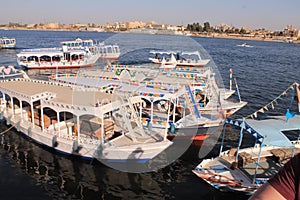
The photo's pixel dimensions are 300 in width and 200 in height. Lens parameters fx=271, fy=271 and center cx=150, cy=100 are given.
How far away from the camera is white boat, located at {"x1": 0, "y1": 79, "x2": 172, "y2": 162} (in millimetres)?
16266

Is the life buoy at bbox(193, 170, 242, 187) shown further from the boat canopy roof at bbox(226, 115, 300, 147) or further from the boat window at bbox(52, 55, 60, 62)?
the boat window at bbox(52, 55, 60, 62)

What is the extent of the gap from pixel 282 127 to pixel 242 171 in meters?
3.44

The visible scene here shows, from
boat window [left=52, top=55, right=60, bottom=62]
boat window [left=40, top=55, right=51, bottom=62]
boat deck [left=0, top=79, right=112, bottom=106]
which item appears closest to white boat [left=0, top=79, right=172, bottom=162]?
boat deck [left=0, top=79, right=112, bottom=106]

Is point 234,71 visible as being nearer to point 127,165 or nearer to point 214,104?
point 214,104

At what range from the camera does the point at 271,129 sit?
48.5 ft

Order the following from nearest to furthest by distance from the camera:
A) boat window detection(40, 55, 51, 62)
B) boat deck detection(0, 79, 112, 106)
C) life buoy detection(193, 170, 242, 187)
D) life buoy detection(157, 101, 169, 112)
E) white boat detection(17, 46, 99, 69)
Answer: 1. life buoy detection(193, 170, 242, 187)
2. boat deck detection(0, 79, 112, 106)
3. life buoy detection(157, 101, 169, 112)
4. white boat detection(17, 46, 99, 69)
5. boat window detection(40, 55, 51, 62)

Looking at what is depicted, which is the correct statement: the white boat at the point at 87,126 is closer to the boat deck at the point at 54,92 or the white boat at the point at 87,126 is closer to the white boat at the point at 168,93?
the boat deck at the point at 54,92

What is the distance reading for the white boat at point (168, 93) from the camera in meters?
20.9

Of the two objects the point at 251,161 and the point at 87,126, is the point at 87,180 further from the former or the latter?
the point at 251,161

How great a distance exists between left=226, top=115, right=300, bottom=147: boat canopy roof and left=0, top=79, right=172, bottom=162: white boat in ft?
15.5

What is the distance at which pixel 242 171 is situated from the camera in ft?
49.3

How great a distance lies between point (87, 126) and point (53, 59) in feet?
149

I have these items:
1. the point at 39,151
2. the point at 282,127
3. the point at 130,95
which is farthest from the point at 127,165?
the point at 282,127

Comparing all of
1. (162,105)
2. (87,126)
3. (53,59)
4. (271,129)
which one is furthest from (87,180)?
(53,59)
